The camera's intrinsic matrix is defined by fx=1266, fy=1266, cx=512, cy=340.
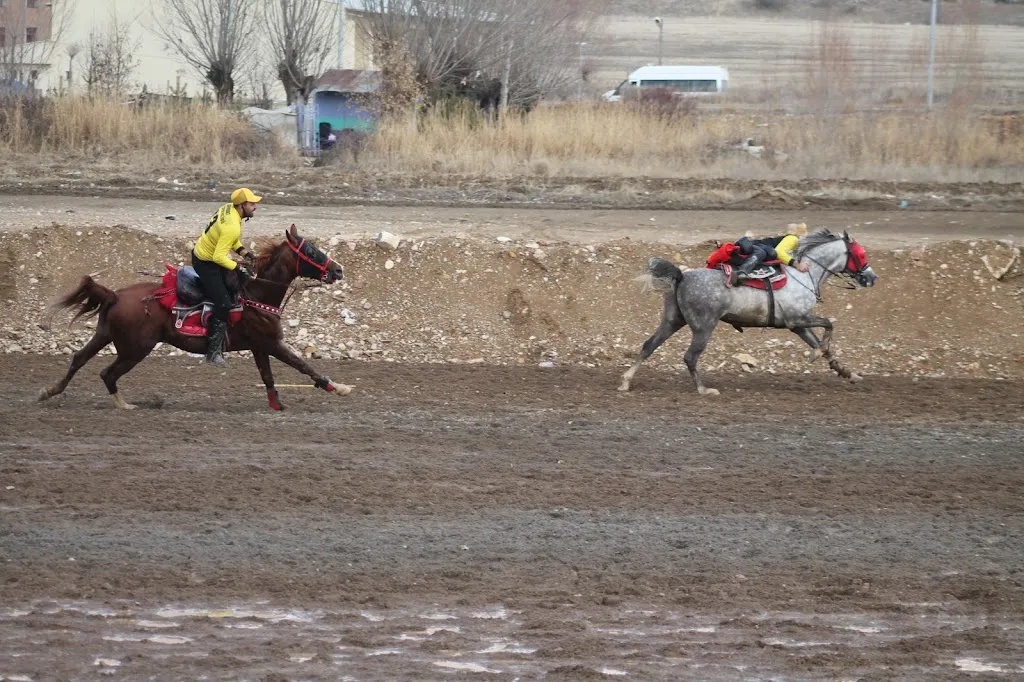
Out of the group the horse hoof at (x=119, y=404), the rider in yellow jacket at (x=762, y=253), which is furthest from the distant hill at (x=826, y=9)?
the horse hoof at (x=119, y=404)

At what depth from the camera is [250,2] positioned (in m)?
36.2

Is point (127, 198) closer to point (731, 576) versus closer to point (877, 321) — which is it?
point (877, 321)

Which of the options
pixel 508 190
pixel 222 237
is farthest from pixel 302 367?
pixel 508 190

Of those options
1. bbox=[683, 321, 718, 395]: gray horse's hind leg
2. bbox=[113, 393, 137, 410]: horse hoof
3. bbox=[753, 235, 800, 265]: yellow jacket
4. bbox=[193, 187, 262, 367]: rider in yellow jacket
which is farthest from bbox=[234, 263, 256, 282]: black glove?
bbox=[753, 235, 800, 265]: yellow jacket

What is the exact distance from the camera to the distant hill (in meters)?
88.5

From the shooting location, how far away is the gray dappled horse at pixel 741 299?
14289mm

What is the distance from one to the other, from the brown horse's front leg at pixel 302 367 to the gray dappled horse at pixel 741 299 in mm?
3226

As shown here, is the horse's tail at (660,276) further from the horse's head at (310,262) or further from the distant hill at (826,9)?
the distant hill at (826,9)

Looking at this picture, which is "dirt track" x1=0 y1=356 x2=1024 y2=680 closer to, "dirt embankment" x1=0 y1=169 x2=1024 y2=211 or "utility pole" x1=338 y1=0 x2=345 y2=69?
"dirt embankment" x1=0 y1=169 x2=1024 y2=211

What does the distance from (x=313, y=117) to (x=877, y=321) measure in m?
20.4

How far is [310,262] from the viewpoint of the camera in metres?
12.6

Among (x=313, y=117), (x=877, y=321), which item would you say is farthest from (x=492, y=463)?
(x=313, y=117)

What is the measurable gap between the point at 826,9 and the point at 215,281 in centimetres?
9154

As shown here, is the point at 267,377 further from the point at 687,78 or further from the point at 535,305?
the point at 687,78
